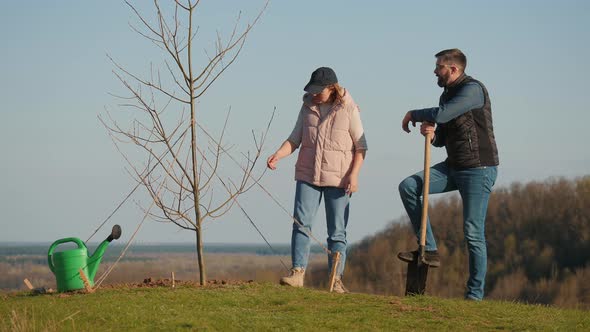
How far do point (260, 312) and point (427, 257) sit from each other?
193 centimetres

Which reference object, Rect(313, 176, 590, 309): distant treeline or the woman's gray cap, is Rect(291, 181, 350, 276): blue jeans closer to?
the woman's gray cap

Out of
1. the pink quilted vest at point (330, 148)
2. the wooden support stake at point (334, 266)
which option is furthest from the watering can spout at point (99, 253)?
the wooden support stake at point (334, 266)

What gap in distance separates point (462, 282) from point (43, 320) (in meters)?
20.6

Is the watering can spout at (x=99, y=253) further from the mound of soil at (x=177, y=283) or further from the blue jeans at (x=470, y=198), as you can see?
the blue jeans at (x=470, y=198)

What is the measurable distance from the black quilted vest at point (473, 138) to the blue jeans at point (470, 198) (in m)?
0.09

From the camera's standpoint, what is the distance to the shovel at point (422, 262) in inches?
353

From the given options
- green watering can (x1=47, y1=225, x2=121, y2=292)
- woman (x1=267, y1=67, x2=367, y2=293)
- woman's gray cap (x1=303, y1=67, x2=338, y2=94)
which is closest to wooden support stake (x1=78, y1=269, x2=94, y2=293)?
green watering can (x1=47, y1=225, x2=121, y2=292)

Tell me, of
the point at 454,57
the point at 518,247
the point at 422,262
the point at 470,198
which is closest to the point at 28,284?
the point at 422,262

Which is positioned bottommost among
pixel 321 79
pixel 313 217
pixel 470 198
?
pixel 313 217

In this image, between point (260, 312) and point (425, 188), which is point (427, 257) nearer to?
point (425, 188)

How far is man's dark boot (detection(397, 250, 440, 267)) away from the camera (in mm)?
9086

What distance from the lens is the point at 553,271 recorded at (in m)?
27.4

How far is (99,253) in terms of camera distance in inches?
365

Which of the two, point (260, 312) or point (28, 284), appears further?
point (28, 284)
